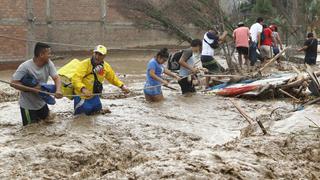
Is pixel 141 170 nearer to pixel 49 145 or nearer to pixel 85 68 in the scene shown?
pixel 49 145

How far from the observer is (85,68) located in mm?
7398

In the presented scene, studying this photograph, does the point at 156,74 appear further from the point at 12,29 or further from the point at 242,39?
the point at 12,29

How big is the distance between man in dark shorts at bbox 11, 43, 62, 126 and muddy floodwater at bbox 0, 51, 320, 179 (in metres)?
0.19

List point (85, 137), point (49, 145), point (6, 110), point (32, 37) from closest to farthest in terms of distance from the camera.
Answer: point (49, 145) < point (85, 137) < point (6, 110) < point (32, 37)

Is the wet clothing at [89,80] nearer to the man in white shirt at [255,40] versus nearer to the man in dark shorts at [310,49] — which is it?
the man in white shirt at [255,40]

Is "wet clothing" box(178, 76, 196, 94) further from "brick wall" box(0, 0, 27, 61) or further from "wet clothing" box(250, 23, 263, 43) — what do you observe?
"brick wall" box(0, 0, 27, 61)

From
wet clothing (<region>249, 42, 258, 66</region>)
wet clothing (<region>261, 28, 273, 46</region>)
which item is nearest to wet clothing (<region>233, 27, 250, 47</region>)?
wet clothing (<region>249, 42, 258, 66</region>)

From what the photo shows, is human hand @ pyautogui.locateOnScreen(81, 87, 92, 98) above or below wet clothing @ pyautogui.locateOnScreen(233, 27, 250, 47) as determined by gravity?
below

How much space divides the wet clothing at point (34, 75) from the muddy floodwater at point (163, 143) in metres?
0.31

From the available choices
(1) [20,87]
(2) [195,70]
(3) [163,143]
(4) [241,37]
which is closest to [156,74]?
(2) [195,70]

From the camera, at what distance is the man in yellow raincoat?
7.30m

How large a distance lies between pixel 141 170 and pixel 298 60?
15593mm

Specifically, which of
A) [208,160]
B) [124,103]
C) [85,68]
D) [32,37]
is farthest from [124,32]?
[208,160]

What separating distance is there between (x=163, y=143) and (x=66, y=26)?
21.5 metres
